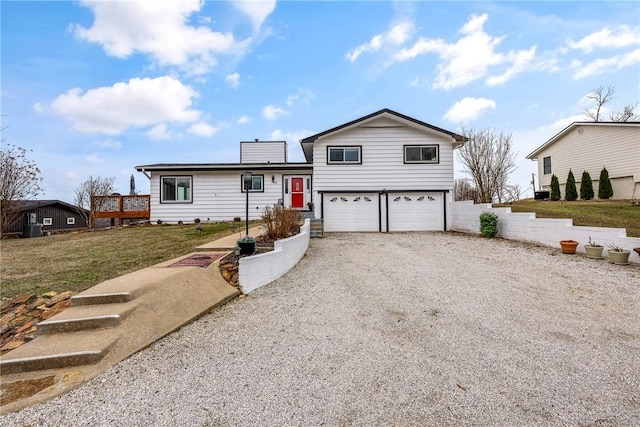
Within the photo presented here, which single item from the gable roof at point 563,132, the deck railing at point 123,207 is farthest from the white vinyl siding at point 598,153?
the deck railing at point 123,207

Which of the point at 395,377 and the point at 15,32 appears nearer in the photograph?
the point at 395,377

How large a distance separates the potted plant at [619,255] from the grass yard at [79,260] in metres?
10.8

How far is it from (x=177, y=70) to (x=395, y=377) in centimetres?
1515

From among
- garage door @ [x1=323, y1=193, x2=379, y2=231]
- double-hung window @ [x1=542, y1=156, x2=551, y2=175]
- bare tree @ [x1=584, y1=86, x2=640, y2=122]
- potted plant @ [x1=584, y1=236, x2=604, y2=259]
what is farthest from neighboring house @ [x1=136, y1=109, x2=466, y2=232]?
bare tree @ [x1=584, y1=86, x2=640, y2=122]

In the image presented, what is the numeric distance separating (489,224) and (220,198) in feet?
42.4

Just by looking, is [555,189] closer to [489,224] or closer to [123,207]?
[489,224]

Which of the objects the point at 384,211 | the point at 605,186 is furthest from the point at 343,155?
the point at 605,186

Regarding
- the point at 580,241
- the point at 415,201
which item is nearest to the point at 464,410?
the point at 580,241

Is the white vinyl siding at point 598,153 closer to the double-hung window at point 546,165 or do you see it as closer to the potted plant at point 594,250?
the double-hung window at point 546,165

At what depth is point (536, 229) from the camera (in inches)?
385

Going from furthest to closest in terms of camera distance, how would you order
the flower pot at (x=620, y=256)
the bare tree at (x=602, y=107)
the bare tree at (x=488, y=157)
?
the bare tree at (x=602, y=107), the bare tree at (x=488, y=157), the flower pot at (x=620, y=256)

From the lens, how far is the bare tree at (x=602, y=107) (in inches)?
1031

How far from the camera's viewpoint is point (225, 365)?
324 cm

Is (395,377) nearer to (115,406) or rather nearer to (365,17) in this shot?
(115,406)
